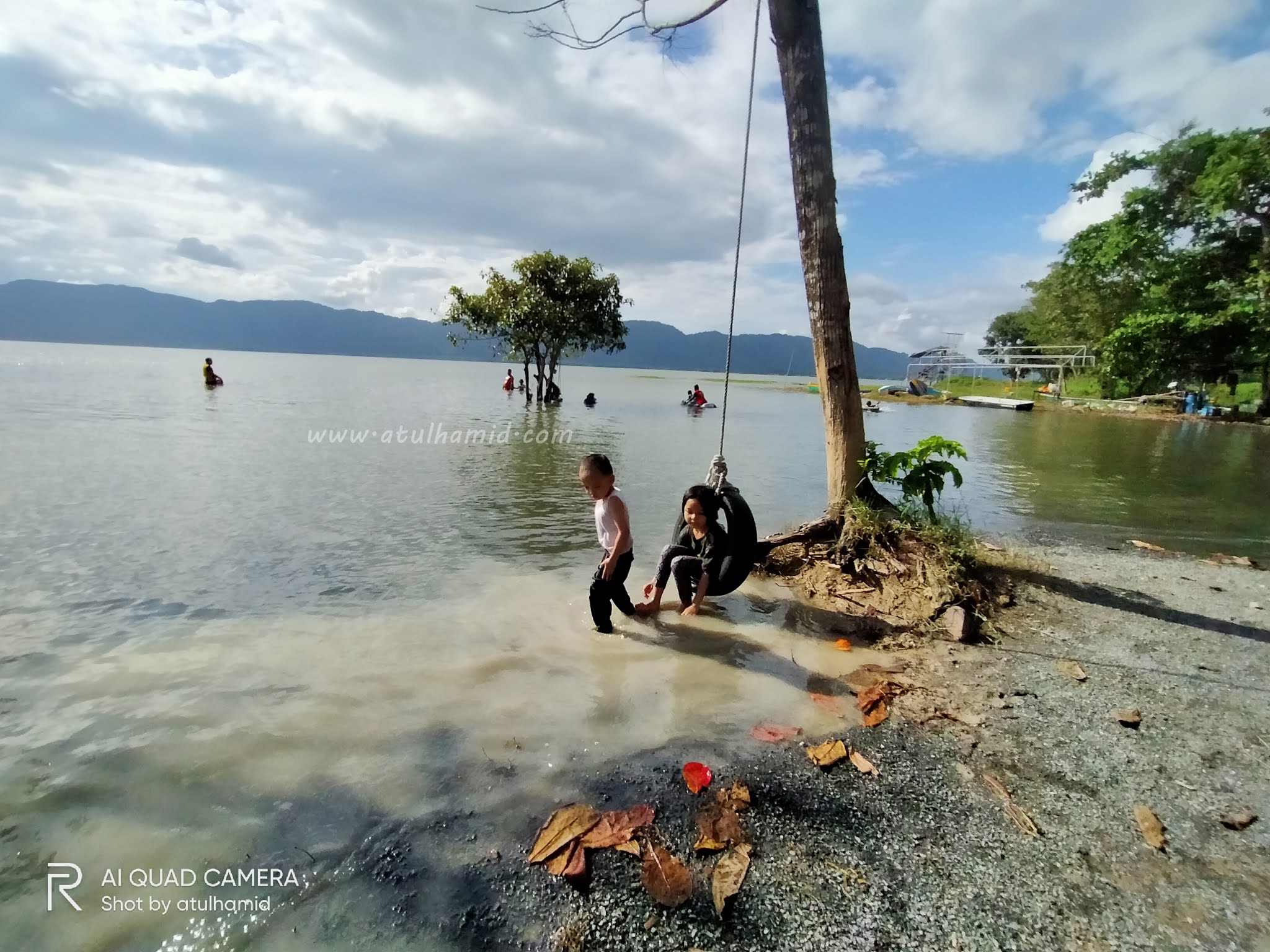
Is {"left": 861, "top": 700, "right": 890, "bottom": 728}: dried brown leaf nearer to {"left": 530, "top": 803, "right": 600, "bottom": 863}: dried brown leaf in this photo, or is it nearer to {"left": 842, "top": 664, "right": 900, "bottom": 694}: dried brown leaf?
{"left": 842, "top": 664, "right": 900, "bottom": 694}: dried brown leaf

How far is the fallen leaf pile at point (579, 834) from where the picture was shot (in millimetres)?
2646

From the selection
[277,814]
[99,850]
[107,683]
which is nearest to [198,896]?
[277,814]

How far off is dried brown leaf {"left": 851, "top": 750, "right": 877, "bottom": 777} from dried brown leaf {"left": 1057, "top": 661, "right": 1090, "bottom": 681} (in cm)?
212

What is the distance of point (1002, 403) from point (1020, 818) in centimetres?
4942

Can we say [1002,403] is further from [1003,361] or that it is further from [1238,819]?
[1238,819]

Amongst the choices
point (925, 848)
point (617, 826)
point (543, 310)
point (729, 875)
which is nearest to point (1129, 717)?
point (925, 848)

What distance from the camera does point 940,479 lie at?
22.7 ft

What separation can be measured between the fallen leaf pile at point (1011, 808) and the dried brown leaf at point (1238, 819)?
0.90 meters

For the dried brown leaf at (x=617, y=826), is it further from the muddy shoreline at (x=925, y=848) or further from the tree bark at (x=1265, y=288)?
the tree bark at (x=1265, y=288)

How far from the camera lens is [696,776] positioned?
3283 millimetres

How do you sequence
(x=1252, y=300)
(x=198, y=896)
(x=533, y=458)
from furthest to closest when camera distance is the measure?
(x=1252, y=300), (x=533, y=458), (x=198, y=896)

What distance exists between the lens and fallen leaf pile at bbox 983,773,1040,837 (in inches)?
113

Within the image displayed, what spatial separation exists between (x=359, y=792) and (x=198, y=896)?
29.0 inches

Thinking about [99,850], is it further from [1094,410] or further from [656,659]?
[1094,410]
